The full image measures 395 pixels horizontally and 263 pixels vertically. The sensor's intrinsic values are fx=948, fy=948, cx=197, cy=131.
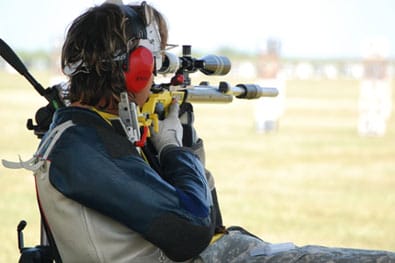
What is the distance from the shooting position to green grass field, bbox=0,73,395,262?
338 inches

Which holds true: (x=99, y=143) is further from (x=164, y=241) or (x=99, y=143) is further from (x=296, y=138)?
(x=296, y=138)

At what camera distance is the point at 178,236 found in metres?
2.71

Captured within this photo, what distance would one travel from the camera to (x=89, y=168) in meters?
2.67

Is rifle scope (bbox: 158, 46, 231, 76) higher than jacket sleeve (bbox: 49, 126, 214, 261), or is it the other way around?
rifle scope (bbox: 158, 46, 231, 76)

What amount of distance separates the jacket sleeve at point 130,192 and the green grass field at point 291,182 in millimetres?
4063

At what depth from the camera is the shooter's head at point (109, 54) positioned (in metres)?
2.77

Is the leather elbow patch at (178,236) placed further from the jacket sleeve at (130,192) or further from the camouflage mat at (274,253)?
the camouflage mat at (274,253)

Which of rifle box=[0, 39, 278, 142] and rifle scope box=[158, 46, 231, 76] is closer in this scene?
rifle box=[0, 39, 278, 142]

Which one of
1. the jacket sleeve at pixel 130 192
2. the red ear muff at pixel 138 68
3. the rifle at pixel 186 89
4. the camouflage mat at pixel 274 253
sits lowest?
the camouflage mat at pixel 274 253

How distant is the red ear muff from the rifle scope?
0.24 meters

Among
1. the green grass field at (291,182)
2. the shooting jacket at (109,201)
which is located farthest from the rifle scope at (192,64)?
the green grass field at (291,182)

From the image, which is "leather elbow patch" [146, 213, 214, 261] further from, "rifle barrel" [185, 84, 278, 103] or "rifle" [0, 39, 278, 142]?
"rifle barrel" [185, 84, 278, 103]

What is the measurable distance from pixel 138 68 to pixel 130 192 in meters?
0.37

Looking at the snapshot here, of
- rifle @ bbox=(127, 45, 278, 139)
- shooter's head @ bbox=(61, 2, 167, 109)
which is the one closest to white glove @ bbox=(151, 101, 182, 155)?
rifle @ bbox=(127, 45, 278, 139)
